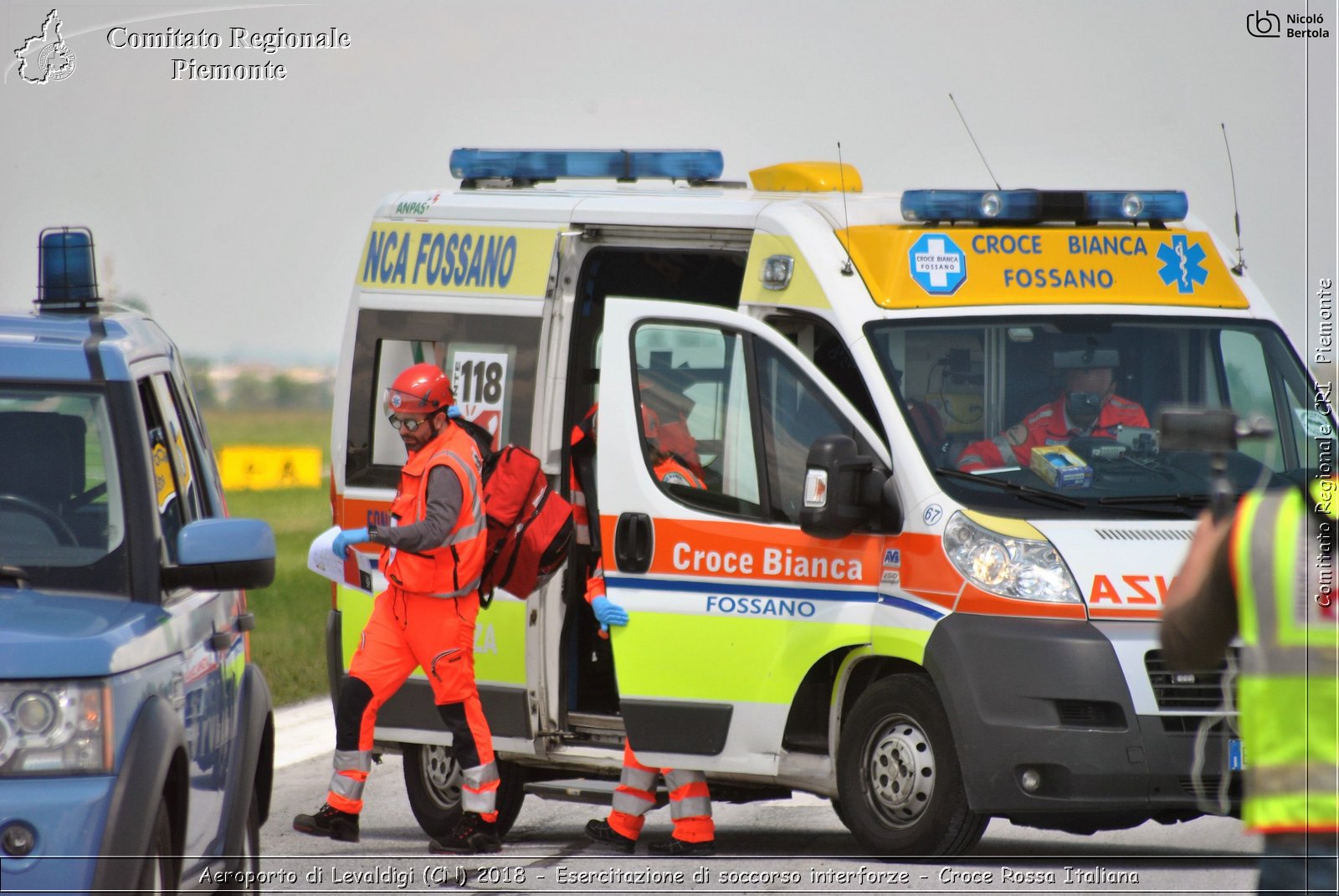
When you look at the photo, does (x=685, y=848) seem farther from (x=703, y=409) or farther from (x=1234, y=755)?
(x=1234, y=755)

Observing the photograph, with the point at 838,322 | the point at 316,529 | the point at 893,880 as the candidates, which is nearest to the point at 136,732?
the point at 893,880

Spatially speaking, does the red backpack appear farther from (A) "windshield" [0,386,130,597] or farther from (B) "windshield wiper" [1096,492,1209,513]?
(A) "windshield" [0,386,130,597]

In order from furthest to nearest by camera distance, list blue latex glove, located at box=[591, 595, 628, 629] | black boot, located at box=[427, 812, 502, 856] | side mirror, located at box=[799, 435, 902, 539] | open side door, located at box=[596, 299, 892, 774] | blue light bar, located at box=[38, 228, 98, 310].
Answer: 1. black boot, located at box=[427, 812, 502, 856]
2. blue latex glove, located at box=[591, 595, 628, 629]
3. open side door, located at box=[596, 299, 892, 774]
4. side mirror, located at box=[799, 435, 902, 539]
5. blue light bar, located at box=[38, 228, 98, 310]

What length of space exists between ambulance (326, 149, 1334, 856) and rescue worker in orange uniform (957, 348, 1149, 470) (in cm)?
2

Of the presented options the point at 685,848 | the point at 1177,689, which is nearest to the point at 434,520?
the point at 685,848

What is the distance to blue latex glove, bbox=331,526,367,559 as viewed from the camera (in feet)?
28.7

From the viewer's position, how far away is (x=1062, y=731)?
7445 mm

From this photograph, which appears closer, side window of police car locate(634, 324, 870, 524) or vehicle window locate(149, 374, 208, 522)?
vehicle window locate(149, 374, 208, 522)

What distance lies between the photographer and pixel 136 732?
497cm

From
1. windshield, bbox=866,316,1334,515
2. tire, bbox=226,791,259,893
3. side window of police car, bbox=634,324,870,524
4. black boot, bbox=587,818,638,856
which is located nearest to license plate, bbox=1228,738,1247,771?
windshield, bbox=866,316,1334,515

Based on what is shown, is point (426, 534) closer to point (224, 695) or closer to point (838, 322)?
point (838, 322)

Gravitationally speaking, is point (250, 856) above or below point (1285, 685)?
below

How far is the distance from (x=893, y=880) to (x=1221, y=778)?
3.95 feet

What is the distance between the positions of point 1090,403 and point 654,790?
2.39m
